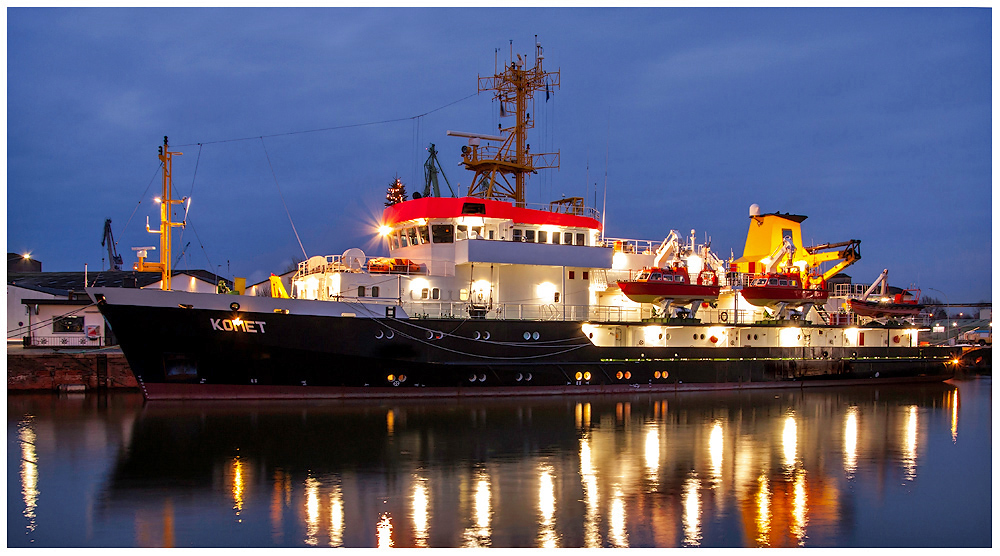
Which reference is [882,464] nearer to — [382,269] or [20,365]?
[382,269]

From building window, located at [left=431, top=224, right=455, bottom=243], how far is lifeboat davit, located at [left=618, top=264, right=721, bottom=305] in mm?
6046

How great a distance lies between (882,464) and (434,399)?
506 inches

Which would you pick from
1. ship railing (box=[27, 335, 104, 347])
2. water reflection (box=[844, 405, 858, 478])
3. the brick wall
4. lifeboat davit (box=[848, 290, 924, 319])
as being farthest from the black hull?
ship railing (box=[27, 335, 104, 347])

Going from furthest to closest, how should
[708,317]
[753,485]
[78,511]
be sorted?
1. [708,317]
2. [753,485]
3. [78,511]

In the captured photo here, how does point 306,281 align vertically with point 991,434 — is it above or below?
above

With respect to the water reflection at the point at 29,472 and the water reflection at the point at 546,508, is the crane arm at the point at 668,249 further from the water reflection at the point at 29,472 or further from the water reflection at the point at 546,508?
the water reflection at the point at 29,472

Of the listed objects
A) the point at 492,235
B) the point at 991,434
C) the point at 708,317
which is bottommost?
the point at 991,434

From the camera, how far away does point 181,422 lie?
19.4 meters

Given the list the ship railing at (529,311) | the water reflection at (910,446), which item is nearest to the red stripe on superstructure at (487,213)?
the ship railing at (529,311)

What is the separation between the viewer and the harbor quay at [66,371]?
87.4 feet

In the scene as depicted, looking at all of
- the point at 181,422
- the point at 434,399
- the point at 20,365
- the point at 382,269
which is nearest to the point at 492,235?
the point at 382,269

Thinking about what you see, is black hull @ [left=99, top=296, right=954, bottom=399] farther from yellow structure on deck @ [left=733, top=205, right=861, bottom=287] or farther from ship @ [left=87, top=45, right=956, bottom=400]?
yellow structure on deck @ [left=733, top=205, right=861, bottom=287]

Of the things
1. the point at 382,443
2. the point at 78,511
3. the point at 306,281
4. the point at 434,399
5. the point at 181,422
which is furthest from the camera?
the point at 306,281

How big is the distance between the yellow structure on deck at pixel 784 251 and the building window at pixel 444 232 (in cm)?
1234
